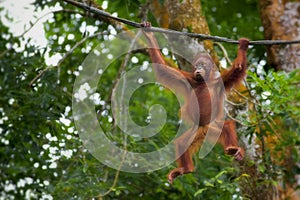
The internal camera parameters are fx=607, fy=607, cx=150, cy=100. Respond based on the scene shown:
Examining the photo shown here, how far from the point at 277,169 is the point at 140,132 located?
1.56 m

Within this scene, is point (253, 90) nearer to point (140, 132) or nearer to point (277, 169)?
point (277, 169)

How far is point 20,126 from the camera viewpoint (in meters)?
6.48

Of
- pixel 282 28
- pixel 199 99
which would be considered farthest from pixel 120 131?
pixel 282 28

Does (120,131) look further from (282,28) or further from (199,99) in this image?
(282,28)

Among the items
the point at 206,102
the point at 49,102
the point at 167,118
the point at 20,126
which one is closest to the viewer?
the point at 206,102

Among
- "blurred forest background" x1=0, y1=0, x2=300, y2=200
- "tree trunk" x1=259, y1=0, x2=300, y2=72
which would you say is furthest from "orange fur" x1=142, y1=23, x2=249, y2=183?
"tree trunk" x1=259, y1=0, x2=300, y2=72

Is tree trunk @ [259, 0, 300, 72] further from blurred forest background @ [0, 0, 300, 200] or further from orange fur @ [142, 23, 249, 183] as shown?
orange fur @ [142, 23, 249, 183]

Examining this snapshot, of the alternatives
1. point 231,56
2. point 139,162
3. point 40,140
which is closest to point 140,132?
point 139,162

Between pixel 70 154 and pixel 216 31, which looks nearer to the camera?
pixel 70 154

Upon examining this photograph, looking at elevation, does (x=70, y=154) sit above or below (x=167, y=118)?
below

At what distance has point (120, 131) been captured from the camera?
21.5ft

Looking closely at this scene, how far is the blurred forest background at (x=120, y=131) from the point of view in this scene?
5895 millimetres

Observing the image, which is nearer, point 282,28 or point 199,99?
point 199,99

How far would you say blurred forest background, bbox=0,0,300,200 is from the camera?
232 inches
